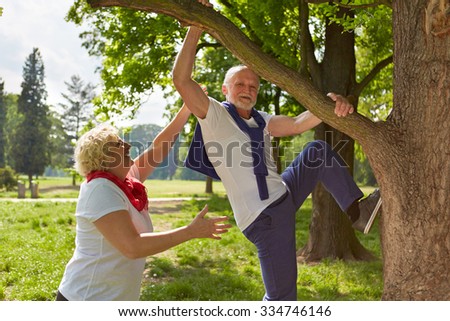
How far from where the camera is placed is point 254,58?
427 cm

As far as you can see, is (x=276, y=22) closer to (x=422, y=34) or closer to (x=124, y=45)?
(x=124, y=45)

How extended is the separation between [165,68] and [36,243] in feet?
17.7

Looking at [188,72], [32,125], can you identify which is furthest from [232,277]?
[32,125]

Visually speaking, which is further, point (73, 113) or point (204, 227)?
point (73, 113)

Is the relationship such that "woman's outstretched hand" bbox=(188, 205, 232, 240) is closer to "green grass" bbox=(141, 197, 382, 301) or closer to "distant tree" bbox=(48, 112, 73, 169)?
"green grass" bbox=(141, 197, 382, 301)

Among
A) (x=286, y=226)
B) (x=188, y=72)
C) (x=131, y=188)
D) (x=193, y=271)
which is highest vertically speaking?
(x=188, y=72)

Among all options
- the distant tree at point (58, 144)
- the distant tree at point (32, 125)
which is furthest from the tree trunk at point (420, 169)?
the distant tree at point (58, 144)

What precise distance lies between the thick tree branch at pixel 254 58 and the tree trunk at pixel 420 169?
247mm

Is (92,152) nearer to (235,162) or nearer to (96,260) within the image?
(96,260)

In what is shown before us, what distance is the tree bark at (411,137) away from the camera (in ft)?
13.6

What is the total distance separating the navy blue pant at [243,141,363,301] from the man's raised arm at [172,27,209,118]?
38.4 inches

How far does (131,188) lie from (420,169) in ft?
7.08

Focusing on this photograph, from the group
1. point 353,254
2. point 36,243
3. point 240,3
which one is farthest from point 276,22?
point 36,243

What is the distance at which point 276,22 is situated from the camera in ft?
36.7
